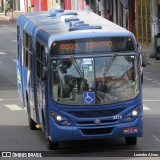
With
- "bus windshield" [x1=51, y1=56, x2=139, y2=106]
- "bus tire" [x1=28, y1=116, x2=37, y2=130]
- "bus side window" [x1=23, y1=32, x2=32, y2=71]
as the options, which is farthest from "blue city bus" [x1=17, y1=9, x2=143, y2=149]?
"bus tire" [x1=28, y1=116, x2=37, y2=130]

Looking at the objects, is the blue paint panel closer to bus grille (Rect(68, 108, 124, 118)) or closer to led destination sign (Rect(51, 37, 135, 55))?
bus grille (Rect(68, 108, 124, 118))

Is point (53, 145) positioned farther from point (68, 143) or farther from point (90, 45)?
point (90, 45)

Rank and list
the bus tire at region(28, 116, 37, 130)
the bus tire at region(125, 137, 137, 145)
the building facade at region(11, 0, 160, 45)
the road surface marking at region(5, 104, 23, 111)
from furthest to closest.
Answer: the building facade at region(11, 0, 160, 45) → the road surface marking at region(5, 104, 23, 111) → the bus tire at region(28, 116, 37, 130) → the bus tire at region(125, 137, 137, 145)

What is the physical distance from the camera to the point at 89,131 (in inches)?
763

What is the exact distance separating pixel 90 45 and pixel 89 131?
5.99 ft

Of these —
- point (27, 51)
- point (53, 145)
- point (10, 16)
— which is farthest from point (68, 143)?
point (10, 16)

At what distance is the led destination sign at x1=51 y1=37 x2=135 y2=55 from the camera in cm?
Result: 1945

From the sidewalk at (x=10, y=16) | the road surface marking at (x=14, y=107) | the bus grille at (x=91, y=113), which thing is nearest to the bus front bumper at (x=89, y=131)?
the bus grille at (x=91, y=113)

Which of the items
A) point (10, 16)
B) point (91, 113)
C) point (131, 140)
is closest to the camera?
point (91, 113)

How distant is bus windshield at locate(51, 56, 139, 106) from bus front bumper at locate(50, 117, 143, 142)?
0.52m

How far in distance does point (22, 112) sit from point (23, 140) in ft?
19.7

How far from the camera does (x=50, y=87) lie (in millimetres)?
19422

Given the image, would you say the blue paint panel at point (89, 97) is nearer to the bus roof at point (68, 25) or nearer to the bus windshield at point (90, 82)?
the bus windshield at point (90, 82)

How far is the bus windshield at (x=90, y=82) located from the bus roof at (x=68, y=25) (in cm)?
55
